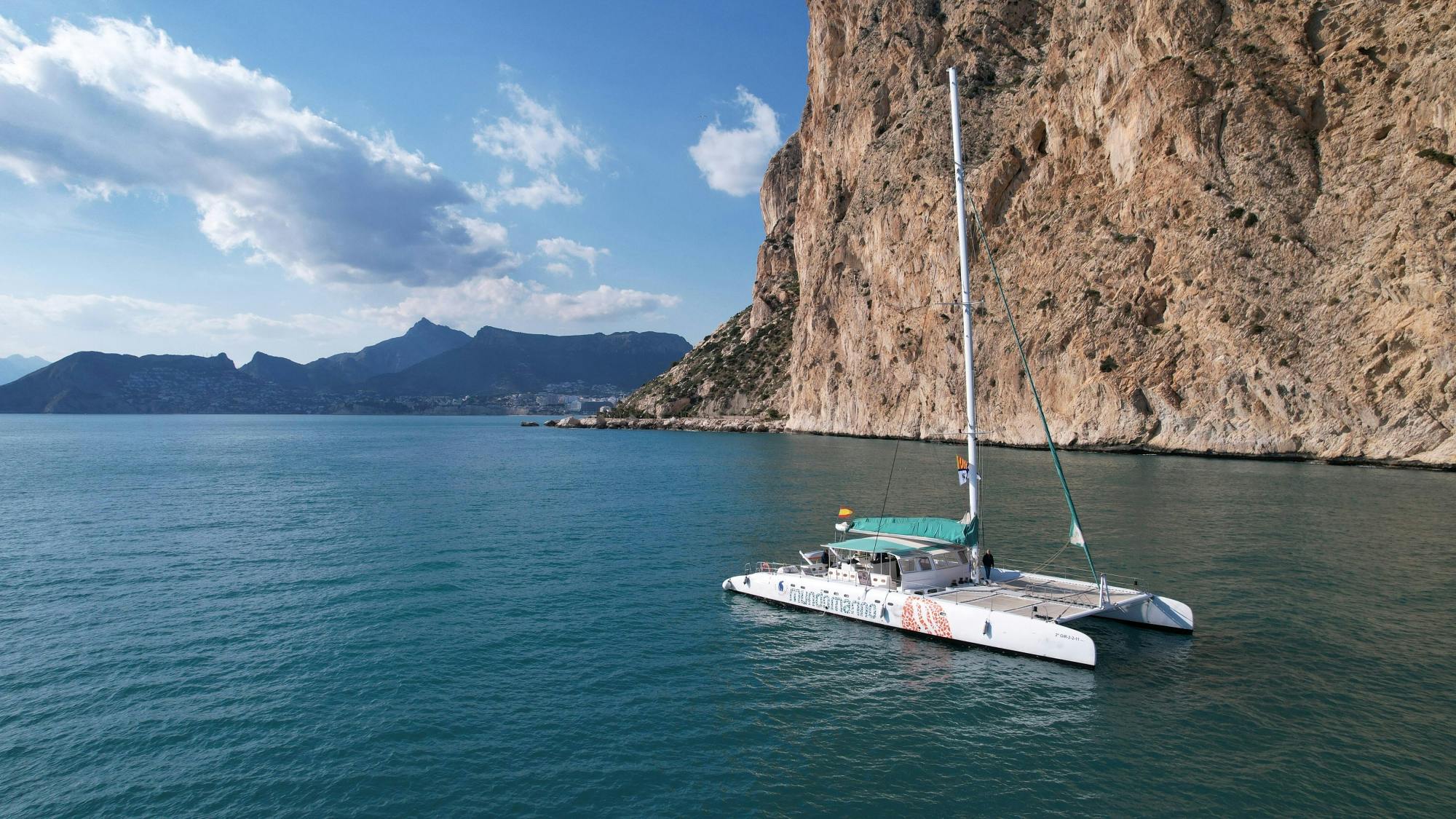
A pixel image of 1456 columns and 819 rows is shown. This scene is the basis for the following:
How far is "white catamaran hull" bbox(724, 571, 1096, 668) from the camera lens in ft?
57.2

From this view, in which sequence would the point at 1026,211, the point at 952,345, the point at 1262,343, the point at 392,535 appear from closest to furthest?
the point at 392,535, the point at 1262,343, the point at 1026,211, the point at 952,345

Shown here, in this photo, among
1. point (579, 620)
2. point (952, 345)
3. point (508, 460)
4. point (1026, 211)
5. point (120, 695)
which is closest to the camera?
point (120, 695)

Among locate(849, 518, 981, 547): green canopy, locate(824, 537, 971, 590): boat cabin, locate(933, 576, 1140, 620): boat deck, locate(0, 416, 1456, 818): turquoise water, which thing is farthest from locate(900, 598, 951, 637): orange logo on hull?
locate(849, 518, 981, 547): green canopy

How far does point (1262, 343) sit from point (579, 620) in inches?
2359

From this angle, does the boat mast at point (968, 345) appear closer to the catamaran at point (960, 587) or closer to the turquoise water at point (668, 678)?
the catamaran at point (960, 587)

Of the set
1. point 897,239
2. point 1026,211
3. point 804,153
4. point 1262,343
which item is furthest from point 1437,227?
point 804,153

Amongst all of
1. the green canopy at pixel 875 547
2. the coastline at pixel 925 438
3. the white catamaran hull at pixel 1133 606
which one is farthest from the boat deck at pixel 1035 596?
the coastline at pixel 925 438

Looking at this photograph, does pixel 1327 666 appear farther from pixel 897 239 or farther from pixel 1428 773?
pixel 897 239

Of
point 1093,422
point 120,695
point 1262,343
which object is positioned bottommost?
point 120,695

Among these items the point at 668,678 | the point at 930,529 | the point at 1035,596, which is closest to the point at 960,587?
the point at 930,529

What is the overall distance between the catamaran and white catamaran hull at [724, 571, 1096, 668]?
2 cm

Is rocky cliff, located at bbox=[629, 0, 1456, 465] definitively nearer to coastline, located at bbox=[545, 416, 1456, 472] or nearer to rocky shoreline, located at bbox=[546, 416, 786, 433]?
coastline, located at bbox=[545, 416, 1456, 472]

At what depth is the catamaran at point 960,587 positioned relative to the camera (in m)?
18.3

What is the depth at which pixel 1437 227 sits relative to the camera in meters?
51.3
